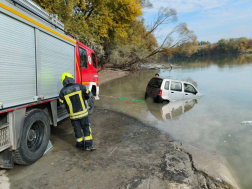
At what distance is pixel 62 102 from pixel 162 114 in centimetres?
518

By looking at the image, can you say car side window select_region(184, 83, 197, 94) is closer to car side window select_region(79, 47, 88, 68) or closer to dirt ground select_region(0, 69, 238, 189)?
dirt ground select_region(0, 69, 238, 189)

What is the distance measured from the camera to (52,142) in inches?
185

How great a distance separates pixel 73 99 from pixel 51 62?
111 cm

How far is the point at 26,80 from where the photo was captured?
3445mm

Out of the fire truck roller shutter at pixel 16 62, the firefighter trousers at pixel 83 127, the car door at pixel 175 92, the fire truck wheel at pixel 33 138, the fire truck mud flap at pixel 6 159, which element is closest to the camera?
the fire truck roller shutter at pixel 16 62

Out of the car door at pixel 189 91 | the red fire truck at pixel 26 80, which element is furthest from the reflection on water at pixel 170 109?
the red fire truck at pixel 26 80

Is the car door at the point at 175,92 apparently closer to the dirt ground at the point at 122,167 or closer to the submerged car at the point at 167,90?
the submerged car at the point at 167,90

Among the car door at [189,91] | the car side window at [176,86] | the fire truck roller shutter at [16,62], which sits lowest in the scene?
the car door at [189,91]

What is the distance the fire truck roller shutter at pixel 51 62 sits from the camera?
3.88m

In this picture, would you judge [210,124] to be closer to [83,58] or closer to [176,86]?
[176,86]

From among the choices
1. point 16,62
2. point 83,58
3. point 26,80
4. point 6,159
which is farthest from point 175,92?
point 6,159

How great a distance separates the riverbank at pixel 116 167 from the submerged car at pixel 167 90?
15.5ft

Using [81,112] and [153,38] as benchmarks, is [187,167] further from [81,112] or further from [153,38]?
[153,38]

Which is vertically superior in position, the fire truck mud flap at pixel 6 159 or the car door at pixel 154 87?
the car door at pixel 154 87
